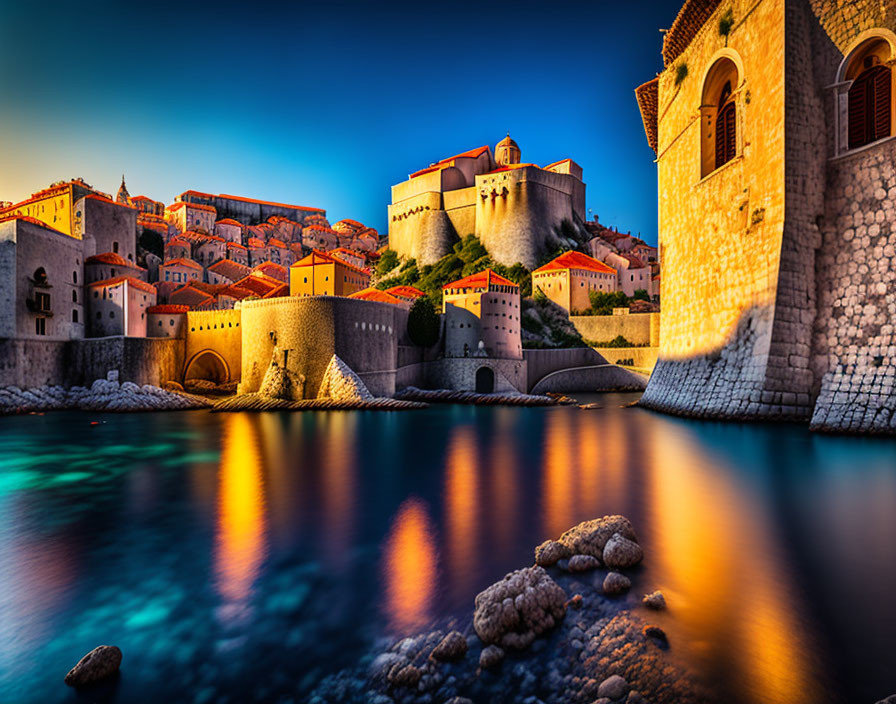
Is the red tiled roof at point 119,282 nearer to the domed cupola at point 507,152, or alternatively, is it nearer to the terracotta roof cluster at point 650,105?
the terracotta roof cluster at point 650,105

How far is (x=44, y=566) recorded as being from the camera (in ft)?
15.3

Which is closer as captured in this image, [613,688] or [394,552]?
[613,688]

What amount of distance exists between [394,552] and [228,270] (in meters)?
38.1

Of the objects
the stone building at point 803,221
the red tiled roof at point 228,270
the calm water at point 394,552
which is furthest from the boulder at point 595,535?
the red tiled roof at point 228,270

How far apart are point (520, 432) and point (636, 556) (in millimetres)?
9344

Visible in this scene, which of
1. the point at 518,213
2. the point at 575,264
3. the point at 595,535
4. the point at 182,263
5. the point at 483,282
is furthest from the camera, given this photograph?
the point at 518,213

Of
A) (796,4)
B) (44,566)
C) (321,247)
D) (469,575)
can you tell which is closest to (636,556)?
(469,575)

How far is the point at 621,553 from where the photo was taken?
12.7ft

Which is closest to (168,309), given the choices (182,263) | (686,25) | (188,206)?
(182,263)

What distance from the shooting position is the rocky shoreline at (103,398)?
17.8m

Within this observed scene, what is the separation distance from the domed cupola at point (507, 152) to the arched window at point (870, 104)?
4012 centimetres

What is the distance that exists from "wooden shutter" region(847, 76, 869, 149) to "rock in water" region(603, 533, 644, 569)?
1095 centimetres

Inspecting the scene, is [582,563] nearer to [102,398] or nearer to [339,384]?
[339,384]

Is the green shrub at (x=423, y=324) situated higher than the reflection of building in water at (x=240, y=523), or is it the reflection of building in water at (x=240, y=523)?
the green shrub at (x=423, y=324)
